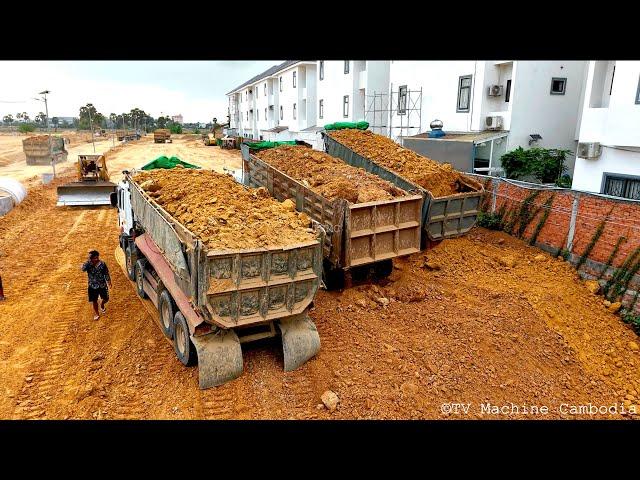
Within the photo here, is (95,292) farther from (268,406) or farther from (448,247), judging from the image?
(448,247)

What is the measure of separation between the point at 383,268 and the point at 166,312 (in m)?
4.59

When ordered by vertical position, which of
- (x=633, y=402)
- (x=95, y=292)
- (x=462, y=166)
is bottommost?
(x=633, y=402)

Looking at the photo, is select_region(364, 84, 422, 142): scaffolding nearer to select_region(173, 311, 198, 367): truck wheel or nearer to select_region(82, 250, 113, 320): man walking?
select_region(82, 250, 113, 320): man walking

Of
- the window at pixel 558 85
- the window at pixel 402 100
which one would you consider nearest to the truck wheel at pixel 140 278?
the window at pixel 558 85

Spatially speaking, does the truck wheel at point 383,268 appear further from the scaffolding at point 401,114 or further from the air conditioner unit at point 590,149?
the scaffolding at point 401,114

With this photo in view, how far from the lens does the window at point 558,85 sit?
680 inches

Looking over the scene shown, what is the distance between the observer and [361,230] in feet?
28.9

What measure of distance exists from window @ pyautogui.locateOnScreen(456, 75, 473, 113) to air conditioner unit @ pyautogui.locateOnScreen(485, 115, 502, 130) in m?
1.19

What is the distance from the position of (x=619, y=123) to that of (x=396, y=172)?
6.02m

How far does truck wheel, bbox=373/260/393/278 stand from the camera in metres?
9.97

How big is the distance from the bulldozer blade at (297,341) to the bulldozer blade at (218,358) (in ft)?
2.37

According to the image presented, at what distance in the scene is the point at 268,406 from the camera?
6.32m

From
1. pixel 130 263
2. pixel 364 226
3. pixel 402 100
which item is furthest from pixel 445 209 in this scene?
pixel 402 100
